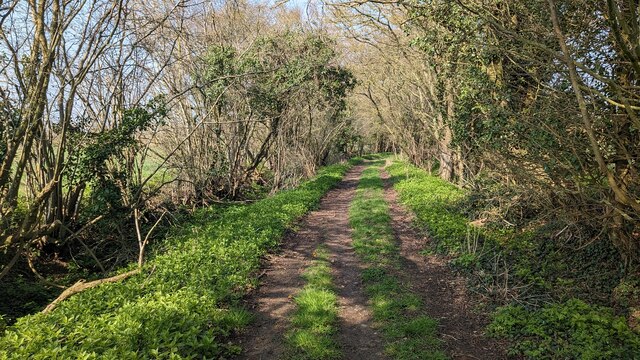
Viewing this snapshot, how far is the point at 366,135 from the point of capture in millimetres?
50469

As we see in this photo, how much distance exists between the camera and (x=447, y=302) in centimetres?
629

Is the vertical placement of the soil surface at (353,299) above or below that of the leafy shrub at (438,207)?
below

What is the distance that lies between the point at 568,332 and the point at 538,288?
1357 mm

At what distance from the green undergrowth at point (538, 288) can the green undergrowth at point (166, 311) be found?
3.66 metres

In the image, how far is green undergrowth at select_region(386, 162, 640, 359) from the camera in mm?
4523

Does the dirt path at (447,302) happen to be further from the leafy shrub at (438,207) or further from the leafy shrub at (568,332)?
the leafy shrub at (438,207)

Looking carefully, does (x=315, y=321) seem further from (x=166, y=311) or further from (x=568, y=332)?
(x=568, y=332)

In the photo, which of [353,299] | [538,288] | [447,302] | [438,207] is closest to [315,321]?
[353,299]

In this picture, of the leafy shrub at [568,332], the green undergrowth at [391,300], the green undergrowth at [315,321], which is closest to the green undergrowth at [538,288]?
the leafy shrub at [568,332]

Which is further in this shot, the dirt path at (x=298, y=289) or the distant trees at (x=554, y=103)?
the dirt path at (x=298, y=289)

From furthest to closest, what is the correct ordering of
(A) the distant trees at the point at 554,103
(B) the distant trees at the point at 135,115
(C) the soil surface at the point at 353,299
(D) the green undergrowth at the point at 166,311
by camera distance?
(B) the distant trees at the point at 135,115 < (C) the soil surface at the point at 353,299 < (A) the distant trees at the point at 554,103 < (D) the green undergrowth at the point at 166,311

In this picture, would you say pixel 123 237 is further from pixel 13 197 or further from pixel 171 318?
pixel 171 318

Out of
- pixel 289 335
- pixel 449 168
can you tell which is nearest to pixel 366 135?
pixel 449 168

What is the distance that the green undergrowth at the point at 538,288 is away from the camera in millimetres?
4523
